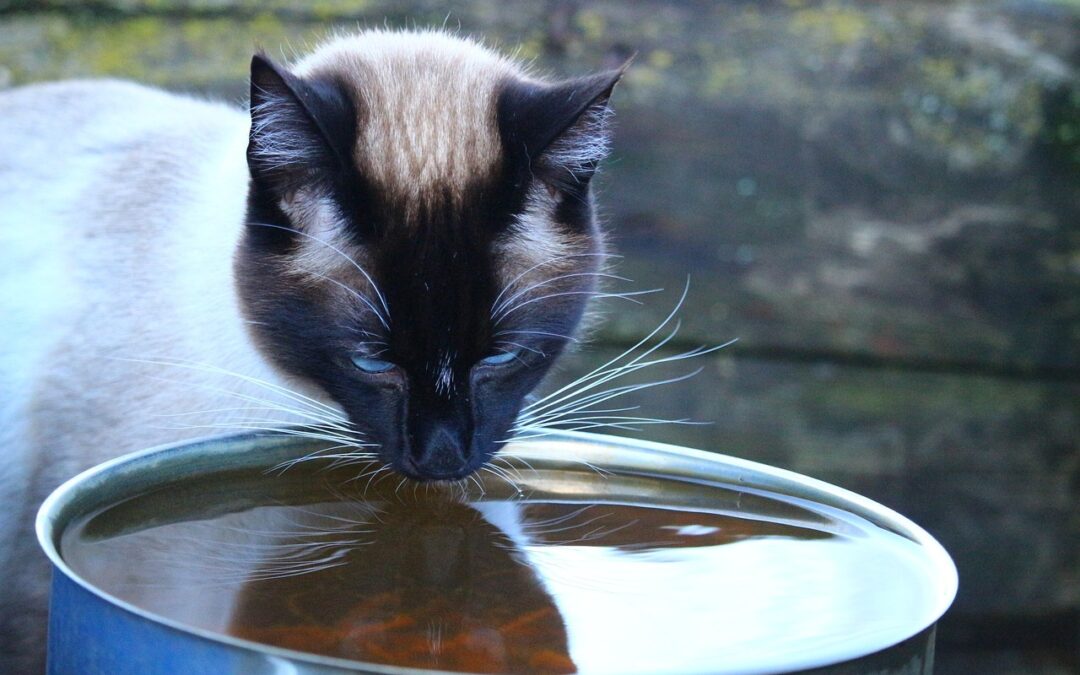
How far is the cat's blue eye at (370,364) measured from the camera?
4.82 feet

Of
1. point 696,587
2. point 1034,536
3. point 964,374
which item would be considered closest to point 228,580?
point 696,587

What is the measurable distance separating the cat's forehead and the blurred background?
52.0 inches

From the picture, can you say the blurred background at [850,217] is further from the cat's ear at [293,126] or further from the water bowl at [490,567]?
the water bowl at [490,567]

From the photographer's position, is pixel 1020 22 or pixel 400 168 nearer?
pixel 400 168

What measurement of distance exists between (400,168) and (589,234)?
35 centimetres

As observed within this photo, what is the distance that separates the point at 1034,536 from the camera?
3.17m

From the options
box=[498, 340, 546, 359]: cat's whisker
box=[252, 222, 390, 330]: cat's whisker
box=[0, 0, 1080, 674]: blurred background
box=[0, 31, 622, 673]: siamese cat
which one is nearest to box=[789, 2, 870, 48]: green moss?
box=[0, 0, 1080, 674]: blurred background

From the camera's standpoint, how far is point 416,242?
1446mm

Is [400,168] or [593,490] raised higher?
[400,168]

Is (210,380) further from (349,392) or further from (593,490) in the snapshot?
(593,490)

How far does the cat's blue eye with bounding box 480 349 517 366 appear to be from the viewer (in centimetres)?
150

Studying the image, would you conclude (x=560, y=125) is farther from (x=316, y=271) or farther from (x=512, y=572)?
(x=512, y=572)

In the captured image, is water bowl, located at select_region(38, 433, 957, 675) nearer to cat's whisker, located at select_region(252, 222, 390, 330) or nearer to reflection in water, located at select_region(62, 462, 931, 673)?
reflection in water, located at select_region(62, 462, 931, 673)

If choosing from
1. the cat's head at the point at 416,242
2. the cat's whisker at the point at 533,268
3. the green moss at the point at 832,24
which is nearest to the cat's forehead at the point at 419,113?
the cat's head at the point at 416,242
